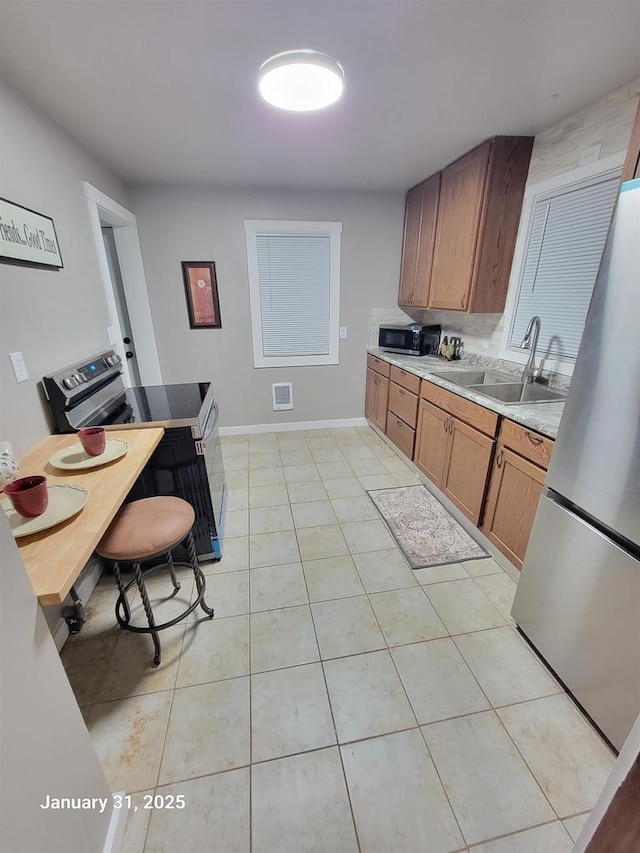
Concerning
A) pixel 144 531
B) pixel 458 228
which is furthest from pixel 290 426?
pixel 144 531

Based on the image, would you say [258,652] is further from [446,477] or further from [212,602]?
[446,477]

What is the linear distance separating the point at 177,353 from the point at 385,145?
252 cm

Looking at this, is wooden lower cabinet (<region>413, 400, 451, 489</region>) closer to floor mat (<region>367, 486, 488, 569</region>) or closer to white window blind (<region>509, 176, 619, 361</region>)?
floor mat (<region>367, 486, 488, 569</region>)

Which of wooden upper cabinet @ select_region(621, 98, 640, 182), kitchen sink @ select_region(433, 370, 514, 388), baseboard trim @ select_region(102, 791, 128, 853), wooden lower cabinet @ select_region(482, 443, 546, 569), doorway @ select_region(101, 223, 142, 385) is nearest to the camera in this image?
baseboard trim @ select_region(102, 791, 128, 853)

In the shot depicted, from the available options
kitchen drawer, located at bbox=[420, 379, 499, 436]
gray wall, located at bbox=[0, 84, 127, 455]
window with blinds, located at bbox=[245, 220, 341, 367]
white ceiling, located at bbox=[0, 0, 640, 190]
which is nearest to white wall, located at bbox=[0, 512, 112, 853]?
gray wall, located at bbox=[0, 84, 127, 455]

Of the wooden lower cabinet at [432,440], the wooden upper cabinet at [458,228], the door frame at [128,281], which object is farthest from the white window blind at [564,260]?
the door frame at [128,281]

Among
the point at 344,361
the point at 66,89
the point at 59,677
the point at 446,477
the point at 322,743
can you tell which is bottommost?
the point at 322,743

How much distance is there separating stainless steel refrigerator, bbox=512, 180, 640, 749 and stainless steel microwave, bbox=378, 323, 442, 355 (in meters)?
2.22

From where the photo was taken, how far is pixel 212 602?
1817mm

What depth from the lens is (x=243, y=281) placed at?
3.46 metres

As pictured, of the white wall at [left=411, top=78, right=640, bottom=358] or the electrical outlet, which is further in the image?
the electrical outlet

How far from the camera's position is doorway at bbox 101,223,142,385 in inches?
125

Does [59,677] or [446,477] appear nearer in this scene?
[59,677]

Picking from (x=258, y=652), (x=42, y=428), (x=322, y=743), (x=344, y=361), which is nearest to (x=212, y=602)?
(x=258, y=652)
